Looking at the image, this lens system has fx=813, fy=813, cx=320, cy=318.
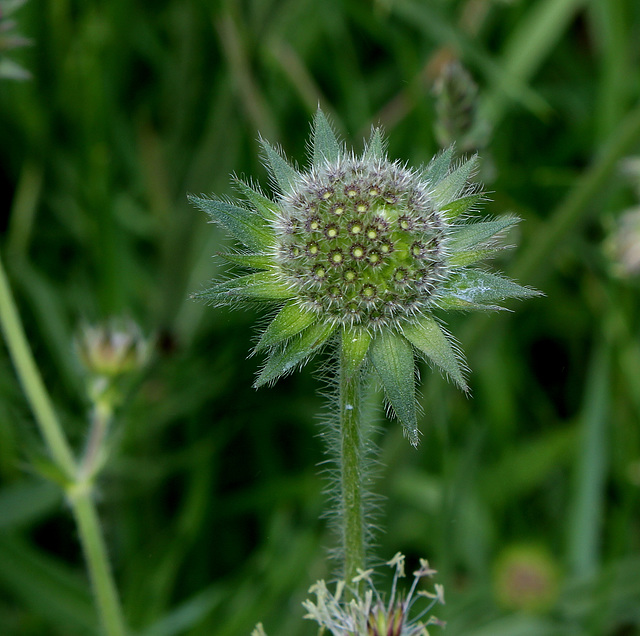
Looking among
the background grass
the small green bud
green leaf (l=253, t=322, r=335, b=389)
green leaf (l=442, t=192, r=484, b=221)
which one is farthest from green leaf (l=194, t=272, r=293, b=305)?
the background grass

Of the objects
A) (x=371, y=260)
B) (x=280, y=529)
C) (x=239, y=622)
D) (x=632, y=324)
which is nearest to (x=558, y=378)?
(x=632, y=324)

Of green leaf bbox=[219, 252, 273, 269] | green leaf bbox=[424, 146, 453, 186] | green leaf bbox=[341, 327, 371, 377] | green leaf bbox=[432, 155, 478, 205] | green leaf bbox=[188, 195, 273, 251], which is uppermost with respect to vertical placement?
green leaf bbox=[424, 146, 453, 186]

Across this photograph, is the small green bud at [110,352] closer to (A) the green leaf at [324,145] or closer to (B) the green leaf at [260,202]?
(B) the green leaf at [260,202]

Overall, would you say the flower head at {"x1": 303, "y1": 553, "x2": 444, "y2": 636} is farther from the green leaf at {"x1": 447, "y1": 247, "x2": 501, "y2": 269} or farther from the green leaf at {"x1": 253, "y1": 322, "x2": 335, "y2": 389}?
the green leaf at {"x1": 447, "y1": 247, "x2": 501, "y2": 269}

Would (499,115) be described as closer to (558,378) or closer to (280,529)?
(558,378)

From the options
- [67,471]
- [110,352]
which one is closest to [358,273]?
[67,471]

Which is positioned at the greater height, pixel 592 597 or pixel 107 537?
pixel 107 537
